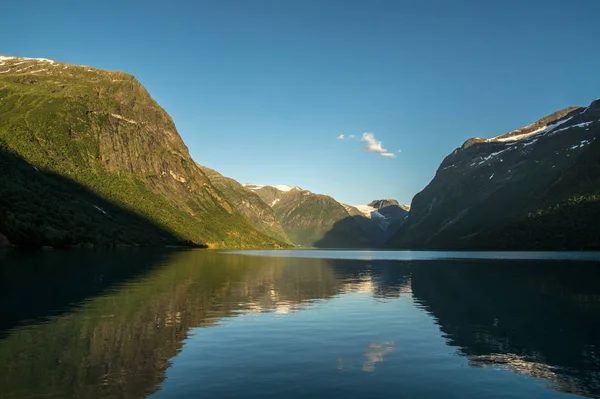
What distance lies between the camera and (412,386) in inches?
937

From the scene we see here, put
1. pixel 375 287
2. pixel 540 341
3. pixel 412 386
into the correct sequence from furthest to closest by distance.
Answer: pixel 375 287 → pixel 540 341 → pixel 412 386

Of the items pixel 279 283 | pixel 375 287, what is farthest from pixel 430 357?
pixel 279 283

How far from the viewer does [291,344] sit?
34000 mm

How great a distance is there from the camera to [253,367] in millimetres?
27344

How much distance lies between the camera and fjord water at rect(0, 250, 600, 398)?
23.4 m

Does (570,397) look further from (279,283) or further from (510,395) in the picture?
(279,283)

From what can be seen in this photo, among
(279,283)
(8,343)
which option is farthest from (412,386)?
(279,283)

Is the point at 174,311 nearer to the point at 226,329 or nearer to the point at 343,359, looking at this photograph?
the point at 226,329

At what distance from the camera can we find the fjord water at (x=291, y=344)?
2344 cm

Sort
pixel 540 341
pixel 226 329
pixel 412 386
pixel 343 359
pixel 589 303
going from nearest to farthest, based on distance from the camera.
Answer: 1. pixel 412 386
2. pixel 343 359
3. pixel 540 341
4. pixel 226 329
5. pixel 589 303

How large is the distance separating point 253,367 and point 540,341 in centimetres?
2295

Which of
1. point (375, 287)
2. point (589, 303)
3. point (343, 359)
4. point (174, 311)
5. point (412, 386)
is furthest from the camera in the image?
point (375, 287)

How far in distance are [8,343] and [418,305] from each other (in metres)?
42.2

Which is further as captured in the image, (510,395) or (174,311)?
(174,311)
